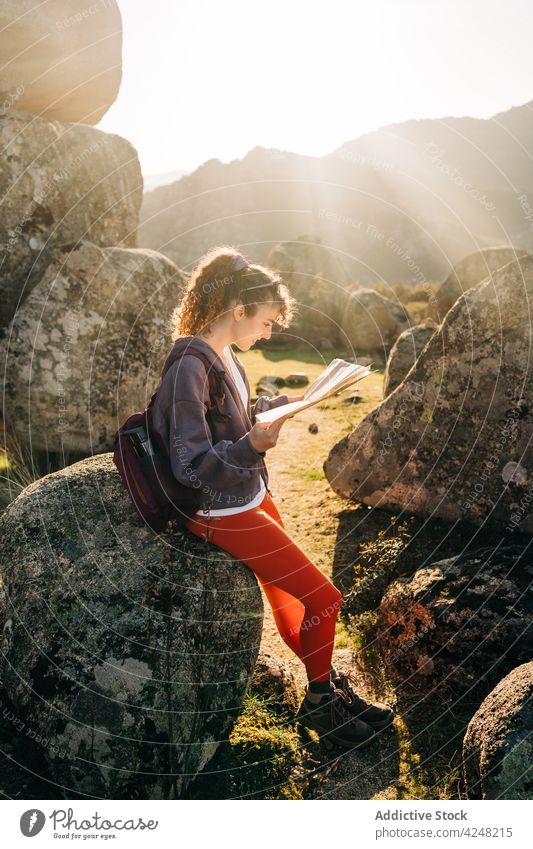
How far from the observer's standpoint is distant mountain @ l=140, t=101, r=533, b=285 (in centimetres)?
5322

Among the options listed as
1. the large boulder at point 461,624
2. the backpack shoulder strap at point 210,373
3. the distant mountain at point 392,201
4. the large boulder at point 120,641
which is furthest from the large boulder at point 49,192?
the distant mountain at point 392,201

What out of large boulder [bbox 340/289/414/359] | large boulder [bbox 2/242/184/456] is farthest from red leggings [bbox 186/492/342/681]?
large boulder [bbox 340/289/414/359]

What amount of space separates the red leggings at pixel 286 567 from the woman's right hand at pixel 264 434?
0.53 m

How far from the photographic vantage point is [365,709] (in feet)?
11.8

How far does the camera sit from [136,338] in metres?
7.35

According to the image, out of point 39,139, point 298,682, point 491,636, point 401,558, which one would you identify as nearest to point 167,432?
point 298,682

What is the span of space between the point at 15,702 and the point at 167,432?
5.46 feet

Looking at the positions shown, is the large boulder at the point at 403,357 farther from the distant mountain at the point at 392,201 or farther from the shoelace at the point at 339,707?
the distant mountain at the point at 392,201

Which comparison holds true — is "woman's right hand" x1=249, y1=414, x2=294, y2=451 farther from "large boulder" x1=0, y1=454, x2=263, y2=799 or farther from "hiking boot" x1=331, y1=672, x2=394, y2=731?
"hiking boot" x1=331, y1=672, x2=394, y2=731

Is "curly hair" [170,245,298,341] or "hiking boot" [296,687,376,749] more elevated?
"curly hair" [170,245,298,341]

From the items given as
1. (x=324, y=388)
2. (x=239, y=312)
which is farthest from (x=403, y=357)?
(x=324, y=388)

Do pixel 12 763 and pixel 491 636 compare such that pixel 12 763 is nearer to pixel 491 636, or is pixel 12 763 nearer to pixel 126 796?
pixel 126 796

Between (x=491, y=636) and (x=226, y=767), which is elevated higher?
(x=491, y=636)

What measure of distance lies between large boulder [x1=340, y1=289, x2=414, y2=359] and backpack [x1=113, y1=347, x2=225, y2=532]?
1316 cm
